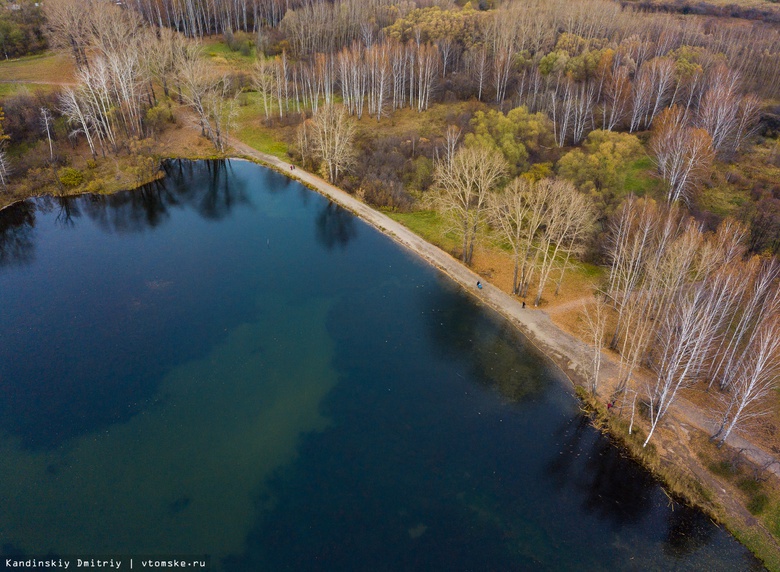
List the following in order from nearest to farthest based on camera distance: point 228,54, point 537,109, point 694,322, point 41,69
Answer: point 694,322, point 537,109, point 41,69, point 228,54

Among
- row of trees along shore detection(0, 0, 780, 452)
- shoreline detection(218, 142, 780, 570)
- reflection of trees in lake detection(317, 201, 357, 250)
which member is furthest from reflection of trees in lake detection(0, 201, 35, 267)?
shoreline detection(218, 142, 780, 570)

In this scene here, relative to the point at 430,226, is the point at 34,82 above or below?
above

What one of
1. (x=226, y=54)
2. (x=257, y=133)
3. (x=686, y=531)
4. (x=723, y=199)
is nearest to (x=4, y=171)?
(x=257, y=133)

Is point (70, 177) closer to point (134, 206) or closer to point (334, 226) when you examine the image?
point (134, 206)

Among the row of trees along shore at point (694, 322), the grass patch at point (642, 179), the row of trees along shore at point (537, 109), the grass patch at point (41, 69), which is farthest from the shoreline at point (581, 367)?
the grass patch at point (41, 69)

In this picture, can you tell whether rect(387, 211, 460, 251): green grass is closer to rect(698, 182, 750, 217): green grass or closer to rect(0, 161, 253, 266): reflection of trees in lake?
rect(0, 161, 253, 266): reflection of trees in lake

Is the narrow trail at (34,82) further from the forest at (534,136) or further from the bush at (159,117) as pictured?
the bush at (159,117)

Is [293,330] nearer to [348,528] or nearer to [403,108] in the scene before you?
[348,528]

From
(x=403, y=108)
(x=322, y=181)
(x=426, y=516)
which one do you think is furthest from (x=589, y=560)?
(x=403, y=108)
